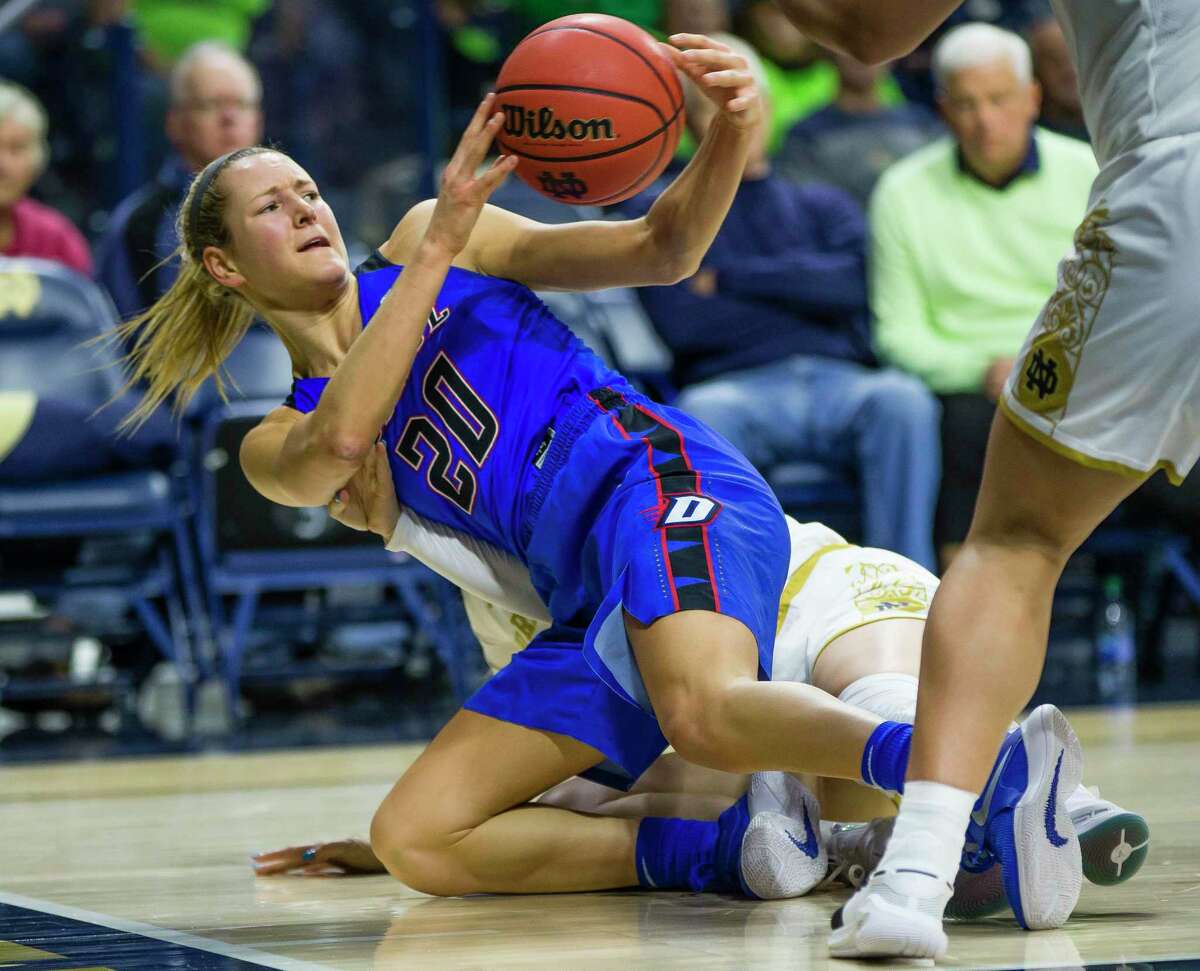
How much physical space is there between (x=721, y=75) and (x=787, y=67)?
177 inches

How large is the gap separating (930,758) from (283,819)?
2.18 m

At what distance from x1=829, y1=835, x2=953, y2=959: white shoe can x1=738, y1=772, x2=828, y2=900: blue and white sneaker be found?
54 centimetres

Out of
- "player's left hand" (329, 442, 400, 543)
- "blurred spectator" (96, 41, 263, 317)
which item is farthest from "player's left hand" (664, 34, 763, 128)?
"blurred spectator" (96, 41, 263, 317)

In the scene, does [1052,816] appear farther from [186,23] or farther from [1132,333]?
[186,23]

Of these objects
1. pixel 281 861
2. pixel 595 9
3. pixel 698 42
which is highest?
pixel 595 9

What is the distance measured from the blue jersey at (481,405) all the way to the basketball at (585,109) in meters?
0.23

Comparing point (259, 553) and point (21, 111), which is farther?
point (21, 111)

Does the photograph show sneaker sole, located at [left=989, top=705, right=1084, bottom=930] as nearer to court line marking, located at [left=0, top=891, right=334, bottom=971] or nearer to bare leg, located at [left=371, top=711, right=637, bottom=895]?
bare leg, located at [left=371, top=711, right=637, bottom=895]

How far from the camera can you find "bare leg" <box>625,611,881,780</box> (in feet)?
7.86

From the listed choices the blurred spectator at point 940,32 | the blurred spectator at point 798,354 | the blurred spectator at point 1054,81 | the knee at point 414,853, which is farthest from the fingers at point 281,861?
the blurred spectator at point 940,32

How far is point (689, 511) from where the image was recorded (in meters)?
2.73

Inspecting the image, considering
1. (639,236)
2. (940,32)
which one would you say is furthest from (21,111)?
(639,236)

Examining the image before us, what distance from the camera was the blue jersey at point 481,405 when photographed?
2.92 m

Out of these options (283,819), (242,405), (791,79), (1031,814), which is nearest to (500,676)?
(1031,814)
